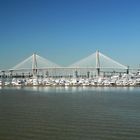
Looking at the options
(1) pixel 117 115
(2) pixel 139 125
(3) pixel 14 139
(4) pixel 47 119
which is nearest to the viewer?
(3) pixel 14 139

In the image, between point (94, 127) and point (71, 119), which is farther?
point (71, 119)

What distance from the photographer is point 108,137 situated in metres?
11.6

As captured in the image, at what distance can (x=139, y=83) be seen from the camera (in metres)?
64.4

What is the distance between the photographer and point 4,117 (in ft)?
51.5

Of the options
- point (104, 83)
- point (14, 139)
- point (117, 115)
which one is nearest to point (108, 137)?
point (14, 139)

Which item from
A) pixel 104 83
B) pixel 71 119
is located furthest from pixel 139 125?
pixel 104 83

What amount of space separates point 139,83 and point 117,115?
160ft

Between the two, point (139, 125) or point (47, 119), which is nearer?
point (139, 125)

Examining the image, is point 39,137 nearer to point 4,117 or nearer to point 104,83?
point 4,117

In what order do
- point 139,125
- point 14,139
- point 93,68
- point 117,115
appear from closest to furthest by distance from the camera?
point 14,139 < point 139,125 < point 117,115 < point 93,68

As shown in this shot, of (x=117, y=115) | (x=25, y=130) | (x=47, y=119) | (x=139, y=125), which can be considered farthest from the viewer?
(x=117, y=115)

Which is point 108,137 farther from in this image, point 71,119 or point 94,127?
point 71,119

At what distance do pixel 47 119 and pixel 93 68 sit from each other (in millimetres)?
45742

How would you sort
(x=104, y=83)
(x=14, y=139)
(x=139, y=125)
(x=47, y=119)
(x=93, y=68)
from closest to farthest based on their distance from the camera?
(x=14, y=139), (x=139, y=125), (x=47, y=119), (x=93, y=68), (x=104, y=83)
